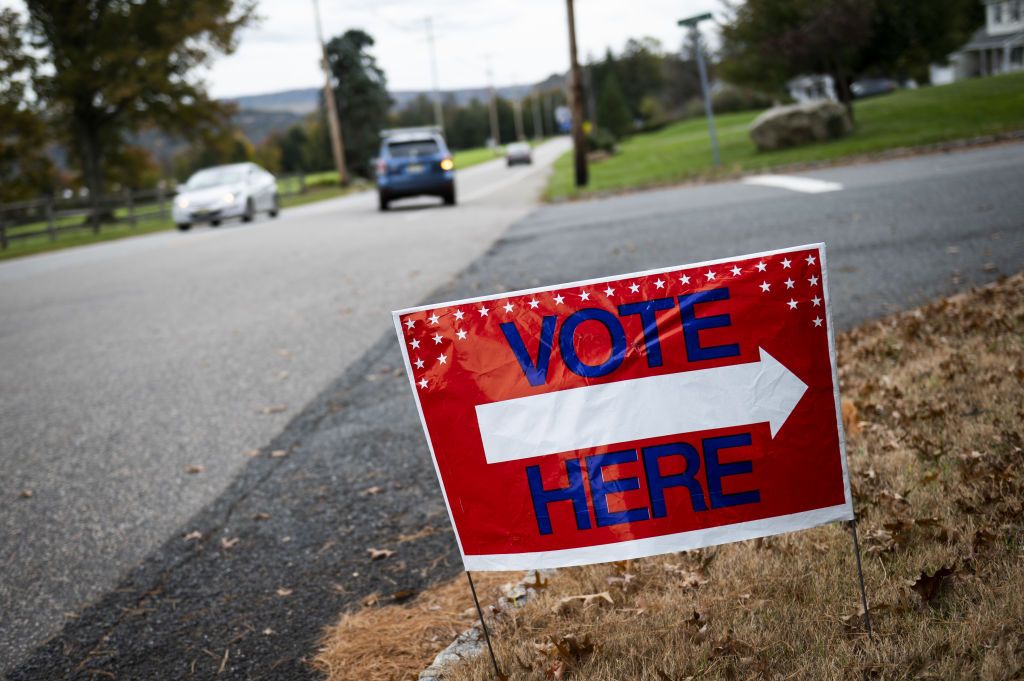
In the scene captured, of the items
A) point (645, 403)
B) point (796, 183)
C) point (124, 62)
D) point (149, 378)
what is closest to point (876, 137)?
point (796, 183)

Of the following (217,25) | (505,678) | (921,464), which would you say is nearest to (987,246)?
(921,464)

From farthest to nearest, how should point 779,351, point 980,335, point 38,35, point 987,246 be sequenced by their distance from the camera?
point 38,35, point 987,246, point 980,335, point 779,351

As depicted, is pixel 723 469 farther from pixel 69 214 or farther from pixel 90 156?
pixel 90 156

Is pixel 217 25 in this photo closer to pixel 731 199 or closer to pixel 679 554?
pixel 731 199

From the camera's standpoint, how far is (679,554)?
3223mm

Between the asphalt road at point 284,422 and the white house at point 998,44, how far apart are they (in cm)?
5932

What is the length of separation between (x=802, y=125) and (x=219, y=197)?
52.8 ft

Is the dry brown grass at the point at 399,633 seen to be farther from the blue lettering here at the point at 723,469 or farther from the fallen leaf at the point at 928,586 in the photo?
the fallen leaf at the point at 928,586

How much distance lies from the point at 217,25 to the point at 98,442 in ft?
140

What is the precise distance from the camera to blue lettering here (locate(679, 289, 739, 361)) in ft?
8.01

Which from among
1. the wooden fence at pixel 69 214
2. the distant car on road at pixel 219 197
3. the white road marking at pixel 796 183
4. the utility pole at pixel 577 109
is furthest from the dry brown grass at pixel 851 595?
the wooden fence at pixel 69 214

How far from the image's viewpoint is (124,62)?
131 ft

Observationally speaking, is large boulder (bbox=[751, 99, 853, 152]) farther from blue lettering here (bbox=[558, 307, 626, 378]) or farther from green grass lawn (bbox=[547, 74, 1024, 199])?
blue lettering here (bbox=[558, 307, 626, 378])

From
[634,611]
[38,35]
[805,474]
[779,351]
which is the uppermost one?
[38,35]
